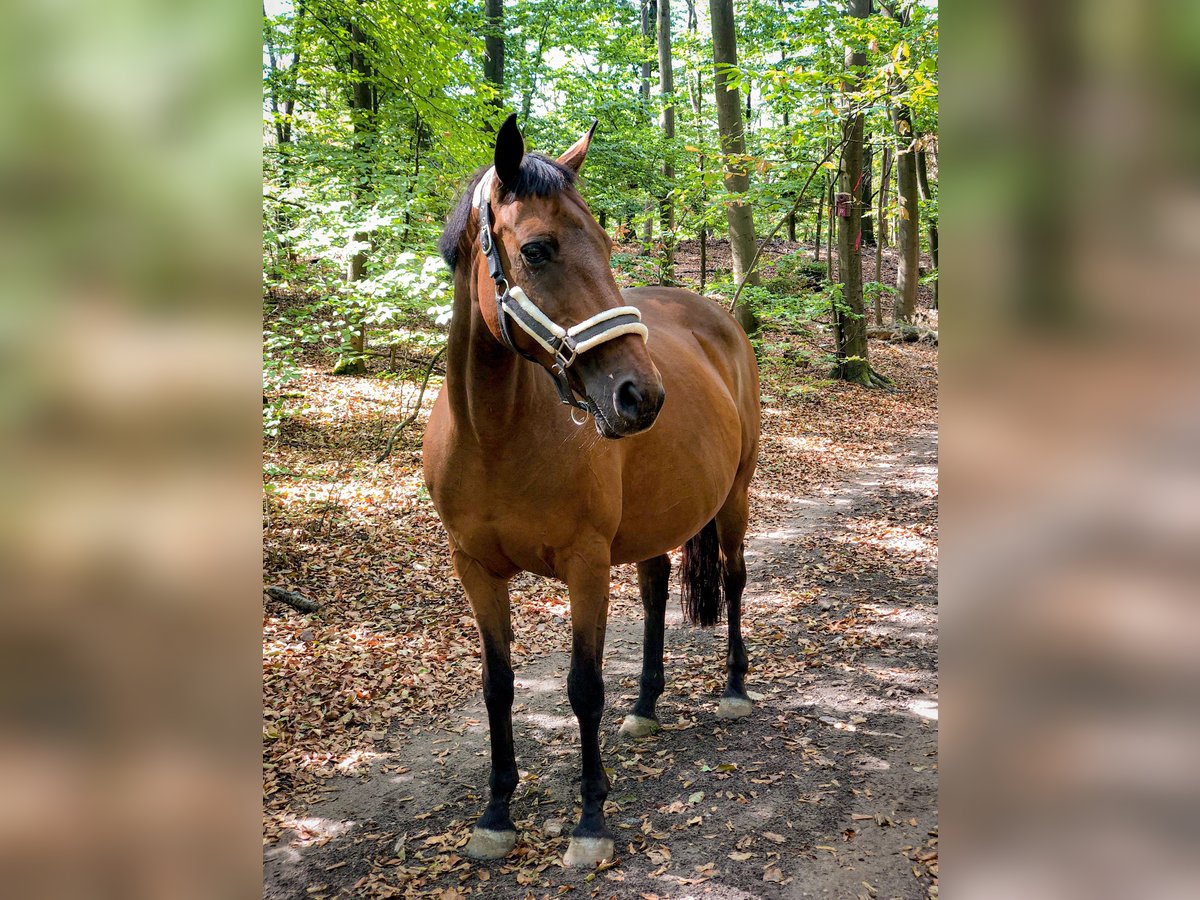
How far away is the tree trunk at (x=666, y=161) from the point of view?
1386 cm

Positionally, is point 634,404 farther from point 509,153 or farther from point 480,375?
point 509,153

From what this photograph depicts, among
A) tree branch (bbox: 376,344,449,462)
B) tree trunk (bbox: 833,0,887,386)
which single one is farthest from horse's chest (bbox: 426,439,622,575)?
tree trunk (bbox: 833,0,887,386)

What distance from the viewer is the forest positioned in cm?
338

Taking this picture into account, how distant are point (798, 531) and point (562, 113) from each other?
1124 centimetres

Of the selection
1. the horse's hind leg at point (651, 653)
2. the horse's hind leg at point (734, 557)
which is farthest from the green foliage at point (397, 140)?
the horse's hind leg at point (651, 653)

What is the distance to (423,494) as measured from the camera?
8062 mm

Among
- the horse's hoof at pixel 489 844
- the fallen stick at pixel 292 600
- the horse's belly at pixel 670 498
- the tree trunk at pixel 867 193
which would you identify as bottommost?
the horse's hoof at pixel 489 844

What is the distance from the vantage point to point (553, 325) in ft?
8.63

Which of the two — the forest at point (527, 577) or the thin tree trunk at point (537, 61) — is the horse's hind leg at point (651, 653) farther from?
the thin tree trunk at point (537, 61)

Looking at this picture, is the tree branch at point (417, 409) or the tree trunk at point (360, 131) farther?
the tree branch at point (417, 409)

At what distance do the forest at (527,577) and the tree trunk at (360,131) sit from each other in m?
0.08
